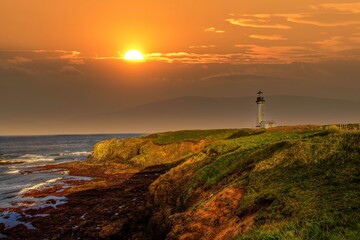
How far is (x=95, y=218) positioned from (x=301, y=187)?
21.8m

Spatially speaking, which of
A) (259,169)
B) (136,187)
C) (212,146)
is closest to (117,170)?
(136,187)

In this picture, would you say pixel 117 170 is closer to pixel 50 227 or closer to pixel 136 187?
pixel 136 187

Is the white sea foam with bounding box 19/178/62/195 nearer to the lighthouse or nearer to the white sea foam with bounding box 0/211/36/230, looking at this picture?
the white sea foam with bounding box 0/211/36/230

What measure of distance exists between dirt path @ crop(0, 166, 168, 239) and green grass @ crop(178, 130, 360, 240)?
581 centimetres

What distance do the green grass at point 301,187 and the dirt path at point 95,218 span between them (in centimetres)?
581

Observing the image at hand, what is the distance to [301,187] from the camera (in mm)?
13445

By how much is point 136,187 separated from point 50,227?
17.0 metres

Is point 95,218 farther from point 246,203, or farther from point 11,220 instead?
point 246,203

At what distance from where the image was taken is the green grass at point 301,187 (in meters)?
9.94

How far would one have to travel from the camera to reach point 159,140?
7662 centimetres

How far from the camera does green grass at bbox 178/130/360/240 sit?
9.94 meters

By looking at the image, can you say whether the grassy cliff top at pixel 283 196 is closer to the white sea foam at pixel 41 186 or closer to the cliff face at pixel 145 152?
the white sea foam at pixel 41 186

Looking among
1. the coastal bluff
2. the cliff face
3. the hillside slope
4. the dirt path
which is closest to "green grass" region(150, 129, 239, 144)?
the cliff face

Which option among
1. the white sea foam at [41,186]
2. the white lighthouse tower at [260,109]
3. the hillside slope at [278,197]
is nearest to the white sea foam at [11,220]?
the white sea foam at [41,186]
